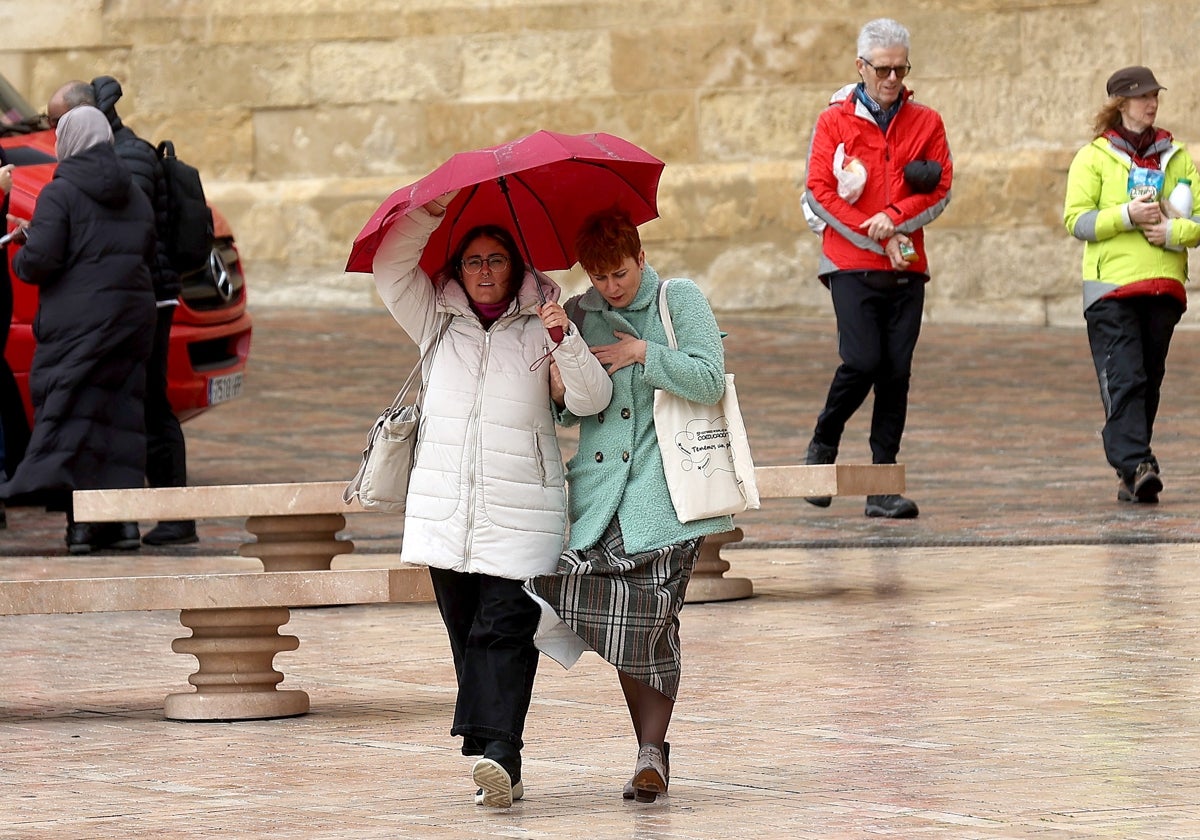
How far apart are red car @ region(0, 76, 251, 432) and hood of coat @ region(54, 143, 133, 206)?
5.11 feet

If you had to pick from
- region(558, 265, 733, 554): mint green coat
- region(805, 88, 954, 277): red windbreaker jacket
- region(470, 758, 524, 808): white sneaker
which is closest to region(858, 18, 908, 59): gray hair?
region(805, 88, 954, 277): red windbreaker jacket

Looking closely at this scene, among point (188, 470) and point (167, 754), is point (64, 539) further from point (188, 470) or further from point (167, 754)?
point (167, 754)

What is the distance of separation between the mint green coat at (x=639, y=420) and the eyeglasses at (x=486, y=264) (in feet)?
0.65

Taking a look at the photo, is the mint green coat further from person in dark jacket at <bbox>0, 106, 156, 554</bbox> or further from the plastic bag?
person in dark jacket at <bbox>0, 106, 156, 554</bbox>

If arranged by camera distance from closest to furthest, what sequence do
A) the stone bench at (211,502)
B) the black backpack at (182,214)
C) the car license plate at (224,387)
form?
the stone bench at (211,502), the black backpack at (182,214), the car license plate at (224,387)

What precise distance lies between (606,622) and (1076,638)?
2502 millimetres

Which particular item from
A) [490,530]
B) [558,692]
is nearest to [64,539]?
[558,692]

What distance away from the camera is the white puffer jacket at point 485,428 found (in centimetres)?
555

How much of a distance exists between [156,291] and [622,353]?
19.8ft

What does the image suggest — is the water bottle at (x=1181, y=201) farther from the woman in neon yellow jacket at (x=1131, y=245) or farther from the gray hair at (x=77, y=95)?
the gray hair at (x=77, y=95)

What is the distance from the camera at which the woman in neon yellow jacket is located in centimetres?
1061

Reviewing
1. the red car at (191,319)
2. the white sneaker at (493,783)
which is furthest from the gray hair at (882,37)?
the white sneaker at (493,783)

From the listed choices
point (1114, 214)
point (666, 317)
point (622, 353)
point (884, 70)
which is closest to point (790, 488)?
point (884, 70)

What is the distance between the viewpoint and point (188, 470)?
13.0m
